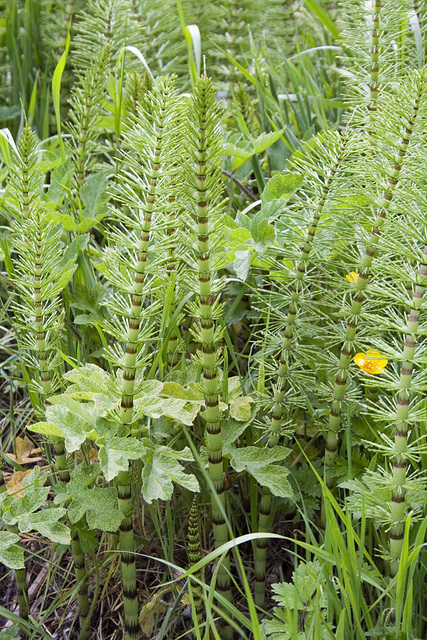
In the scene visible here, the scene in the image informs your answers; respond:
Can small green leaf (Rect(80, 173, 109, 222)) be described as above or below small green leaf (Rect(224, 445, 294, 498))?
above

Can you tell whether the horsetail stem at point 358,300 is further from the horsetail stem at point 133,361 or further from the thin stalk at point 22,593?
the thin stalk at point 22,593

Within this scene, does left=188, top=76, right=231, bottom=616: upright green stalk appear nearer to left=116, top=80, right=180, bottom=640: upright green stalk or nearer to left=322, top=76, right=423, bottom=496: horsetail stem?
left=116, top=80, right=180, bottom=640: upright green stalk

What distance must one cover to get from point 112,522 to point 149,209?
73 cm

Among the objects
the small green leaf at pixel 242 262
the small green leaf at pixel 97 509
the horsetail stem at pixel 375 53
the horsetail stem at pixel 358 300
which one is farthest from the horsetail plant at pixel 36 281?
the horsetail stem at pixel 375 53

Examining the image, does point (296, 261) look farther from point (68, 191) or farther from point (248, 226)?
point (68, 191)

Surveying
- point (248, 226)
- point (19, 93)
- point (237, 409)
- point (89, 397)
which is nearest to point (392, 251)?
point (248, 226)

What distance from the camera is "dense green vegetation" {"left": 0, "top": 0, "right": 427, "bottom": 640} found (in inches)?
60.1

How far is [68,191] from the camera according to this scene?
2.27 m

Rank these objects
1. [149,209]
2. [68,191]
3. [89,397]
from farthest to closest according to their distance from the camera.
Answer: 1. [68,191]
2. [89,397]
3. [149,209]

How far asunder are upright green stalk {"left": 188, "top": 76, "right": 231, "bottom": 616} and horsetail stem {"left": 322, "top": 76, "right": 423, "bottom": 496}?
32 cm

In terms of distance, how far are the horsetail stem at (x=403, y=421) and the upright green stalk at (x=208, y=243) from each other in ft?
1.34

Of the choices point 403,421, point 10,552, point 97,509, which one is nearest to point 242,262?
point 403,421

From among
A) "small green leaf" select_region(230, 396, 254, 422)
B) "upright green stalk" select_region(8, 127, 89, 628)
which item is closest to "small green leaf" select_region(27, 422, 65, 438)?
"upright green stalk" select_region(8, 127, 89, 628)

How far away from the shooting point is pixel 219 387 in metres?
1.79
